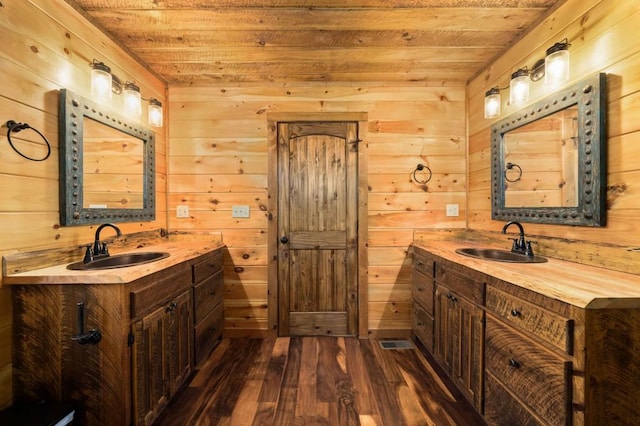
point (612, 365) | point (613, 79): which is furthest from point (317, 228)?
point (613, 79)

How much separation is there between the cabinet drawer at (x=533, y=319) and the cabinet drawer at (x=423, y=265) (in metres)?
0.67

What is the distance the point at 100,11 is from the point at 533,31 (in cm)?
273

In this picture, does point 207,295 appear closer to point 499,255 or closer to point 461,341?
point 461,341

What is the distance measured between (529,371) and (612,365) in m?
0.27

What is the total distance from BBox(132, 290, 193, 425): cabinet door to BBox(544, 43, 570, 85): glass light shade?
254cm

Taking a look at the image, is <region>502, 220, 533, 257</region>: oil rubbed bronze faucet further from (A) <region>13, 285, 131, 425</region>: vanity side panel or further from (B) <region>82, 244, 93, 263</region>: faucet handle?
(B) <region>82, 244, 93, 263</region>: faucet handle

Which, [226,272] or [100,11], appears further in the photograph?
[226,272]

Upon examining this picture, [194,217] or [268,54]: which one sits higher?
[268,54]

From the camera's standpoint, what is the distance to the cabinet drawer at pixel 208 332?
1.96 metres

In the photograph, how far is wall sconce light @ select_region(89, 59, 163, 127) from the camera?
1.63 metres

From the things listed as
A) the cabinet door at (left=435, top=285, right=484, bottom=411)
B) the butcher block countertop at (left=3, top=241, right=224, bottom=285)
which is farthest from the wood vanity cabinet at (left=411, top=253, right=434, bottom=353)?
the butcher block countertop at (left=3, top=241, right=224, bottom=285)

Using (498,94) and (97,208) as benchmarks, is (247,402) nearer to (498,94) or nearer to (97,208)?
(97,208)

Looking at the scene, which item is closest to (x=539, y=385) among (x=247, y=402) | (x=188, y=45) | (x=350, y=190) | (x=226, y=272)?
(x=247, y=402)

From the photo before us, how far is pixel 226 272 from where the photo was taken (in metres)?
2.53
